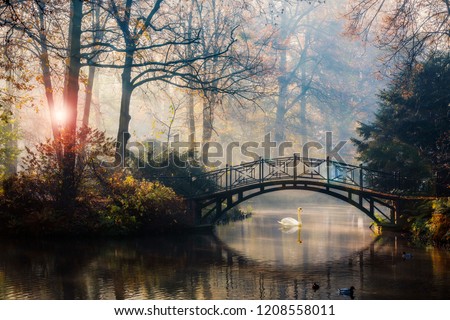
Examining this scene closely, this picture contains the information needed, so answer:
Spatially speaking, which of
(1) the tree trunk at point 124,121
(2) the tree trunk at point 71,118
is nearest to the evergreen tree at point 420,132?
(1) the tree trunk at point 124,121

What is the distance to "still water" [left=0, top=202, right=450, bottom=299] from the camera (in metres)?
12.7

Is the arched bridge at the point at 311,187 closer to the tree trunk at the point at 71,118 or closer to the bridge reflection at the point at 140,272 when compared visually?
the bridge reflection at the point at 140,272

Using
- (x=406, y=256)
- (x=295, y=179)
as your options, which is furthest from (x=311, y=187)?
(x=406, y=256)

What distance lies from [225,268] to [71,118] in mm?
9718

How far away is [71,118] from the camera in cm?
2278

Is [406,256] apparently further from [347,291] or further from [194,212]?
[194,212]

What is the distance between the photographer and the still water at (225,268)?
12742 mm

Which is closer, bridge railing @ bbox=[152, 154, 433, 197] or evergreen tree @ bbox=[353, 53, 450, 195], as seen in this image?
bridge railing @ bbox=[152, 154, 433, 197]

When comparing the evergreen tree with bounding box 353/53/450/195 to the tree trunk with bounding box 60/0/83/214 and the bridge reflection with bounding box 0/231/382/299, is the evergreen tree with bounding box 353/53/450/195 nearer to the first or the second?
the bridge reflection with bounding box 0/231/382/299

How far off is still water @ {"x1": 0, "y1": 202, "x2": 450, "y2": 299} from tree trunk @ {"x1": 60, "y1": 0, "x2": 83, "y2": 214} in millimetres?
2141

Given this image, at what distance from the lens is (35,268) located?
49.8 feet

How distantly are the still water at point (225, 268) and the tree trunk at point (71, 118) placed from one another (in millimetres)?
2141

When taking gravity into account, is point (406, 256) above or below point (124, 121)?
below

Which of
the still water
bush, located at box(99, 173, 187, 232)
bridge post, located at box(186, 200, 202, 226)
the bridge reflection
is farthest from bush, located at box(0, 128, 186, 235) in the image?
bridge post, located at box(186, 200, 202, 226)
